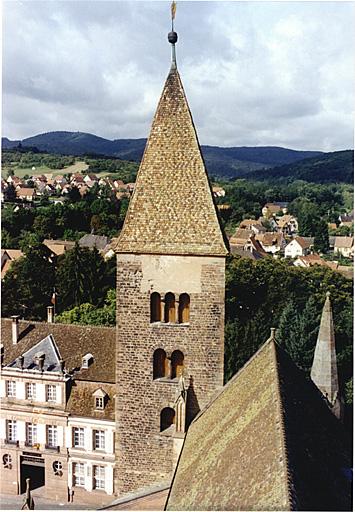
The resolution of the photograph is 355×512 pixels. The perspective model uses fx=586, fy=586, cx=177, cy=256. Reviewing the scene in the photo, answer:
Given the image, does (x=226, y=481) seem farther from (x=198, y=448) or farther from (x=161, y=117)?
(x=161, y=117)

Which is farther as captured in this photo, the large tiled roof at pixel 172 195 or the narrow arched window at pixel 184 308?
the narrow arched window at pixel 184 308

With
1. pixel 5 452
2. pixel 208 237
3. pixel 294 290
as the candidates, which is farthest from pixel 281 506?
pixel 294 290

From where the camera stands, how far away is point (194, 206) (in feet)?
36.3

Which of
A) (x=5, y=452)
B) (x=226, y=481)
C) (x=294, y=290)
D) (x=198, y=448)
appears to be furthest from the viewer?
(x=294, y=290)

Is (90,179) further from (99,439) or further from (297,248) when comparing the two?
(99,439)

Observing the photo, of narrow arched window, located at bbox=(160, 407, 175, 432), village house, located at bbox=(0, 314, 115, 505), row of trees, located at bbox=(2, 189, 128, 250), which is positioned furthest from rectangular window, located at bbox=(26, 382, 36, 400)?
row of trees, located at bbox=(2, 189, 128, 250)

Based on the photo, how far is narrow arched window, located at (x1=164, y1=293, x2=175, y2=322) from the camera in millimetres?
11359

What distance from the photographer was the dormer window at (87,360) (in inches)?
912

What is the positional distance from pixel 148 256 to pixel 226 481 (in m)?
4.76

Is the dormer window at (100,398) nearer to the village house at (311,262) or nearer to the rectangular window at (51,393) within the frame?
the rectangular window at (51,393)

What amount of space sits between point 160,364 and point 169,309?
117cm

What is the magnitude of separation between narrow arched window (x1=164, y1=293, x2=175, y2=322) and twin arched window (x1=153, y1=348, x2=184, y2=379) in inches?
25.0

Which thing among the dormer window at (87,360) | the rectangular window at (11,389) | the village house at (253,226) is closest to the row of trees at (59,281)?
the dormer window at (87,360)

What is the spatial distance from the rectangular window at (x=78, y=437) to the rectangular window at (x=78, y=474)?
0.68 m
